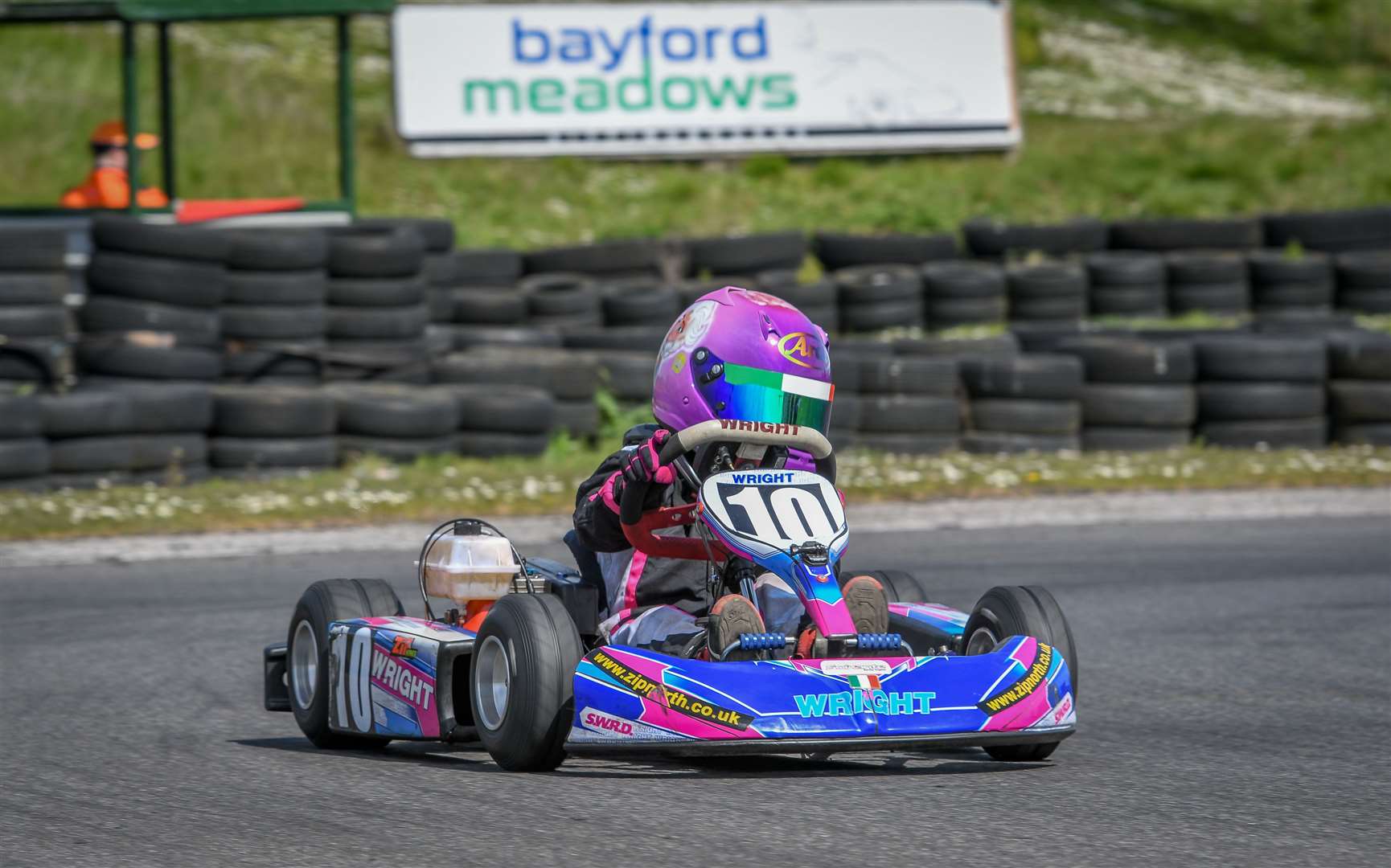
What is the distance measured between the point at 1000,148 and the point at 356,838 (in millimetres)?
17842

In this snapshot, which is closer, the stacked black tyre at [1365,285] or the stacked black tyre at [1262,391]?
the stacked black tyre at [1262,391]

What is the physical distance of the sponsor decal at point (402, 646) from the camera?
476 centimetres

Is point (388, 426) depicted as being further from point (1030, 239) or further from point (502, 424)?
point (1030, 239)

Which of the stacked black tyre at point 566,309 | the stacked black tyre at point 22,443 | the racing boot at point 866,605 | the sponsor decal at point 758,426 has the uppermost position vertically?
the stacked black tyre at point 566,309

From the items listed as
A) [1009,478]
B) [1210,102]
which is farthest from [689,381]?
[1210,102]

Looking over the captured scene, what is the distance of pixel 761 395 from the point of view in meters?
4.77

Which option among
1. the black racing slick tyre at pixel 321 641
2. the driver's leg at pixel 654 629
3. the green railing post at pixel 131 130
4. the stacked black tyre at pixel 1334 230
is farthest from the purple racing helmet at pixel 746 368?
the stacked black tyre at pixel 1334 230

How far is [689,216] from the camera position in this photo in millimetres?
19422

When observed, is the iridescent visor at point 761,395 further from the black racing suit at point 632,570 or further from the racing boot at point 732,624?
the racing boot at point 732,624

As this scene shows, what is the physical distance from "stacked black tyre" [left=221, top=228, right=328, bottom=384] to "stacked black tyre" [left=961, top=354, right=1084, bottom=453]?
387cm

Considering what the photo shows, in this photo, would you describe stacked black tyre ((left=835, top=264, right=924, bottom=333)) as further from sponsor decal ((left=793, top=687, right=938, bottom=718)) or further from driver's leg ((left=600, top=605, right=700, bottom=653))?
sponsor decal ((left=793, top=687, right=938, bottom=718))

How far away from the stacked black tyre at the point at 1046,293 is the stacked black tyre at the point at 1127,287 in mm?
201

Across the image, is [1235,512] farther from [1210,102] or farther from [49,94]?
[1210,102]

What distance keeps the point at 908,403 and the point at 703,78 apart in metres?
8.72
